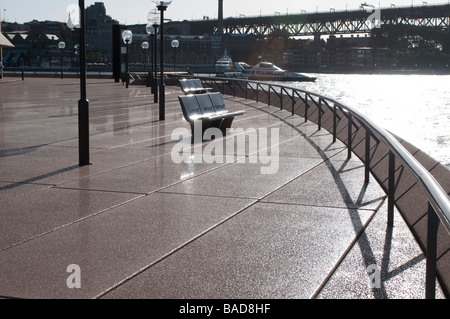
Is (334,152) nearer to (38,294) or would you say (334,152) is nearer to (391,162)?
(391,162)

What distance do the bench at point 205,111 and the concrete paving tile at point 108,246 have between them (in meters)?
5.65

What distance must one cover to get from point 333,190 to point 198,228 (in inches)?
94.9

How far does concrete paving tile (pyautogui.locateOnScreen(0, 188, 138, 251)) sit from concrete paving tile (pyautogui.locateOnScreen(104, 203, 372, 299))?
150 cm

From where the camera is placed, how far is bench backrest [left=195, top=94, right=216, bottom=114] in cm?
1341

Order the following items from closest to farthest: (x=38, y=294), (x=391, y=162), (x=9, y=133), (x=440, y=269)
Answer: (x=38, y=294) → (x=440, y=269) → (x=391, y=162) → (x=9, y=133)

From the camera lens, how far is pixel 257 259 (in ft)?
16.7

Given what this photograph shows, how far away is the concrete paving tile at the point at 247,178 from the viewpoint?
7.80m

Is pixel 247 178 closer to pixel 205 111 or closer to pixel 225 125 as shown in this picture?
pixel 205 111

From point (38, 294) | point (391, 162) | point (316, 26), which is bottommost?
point (38, 294)

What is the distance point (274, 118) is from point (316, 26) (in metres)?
181

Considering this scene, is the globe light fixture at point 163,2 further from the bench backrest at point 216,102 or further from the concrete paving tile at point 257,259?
the concrete paving tile at point 257,259

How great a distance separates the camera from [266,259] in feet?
16.7

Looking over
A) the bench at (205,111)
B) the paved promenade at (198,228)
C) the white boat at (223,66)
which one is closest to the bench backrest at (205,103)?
the bench at (205,111)
